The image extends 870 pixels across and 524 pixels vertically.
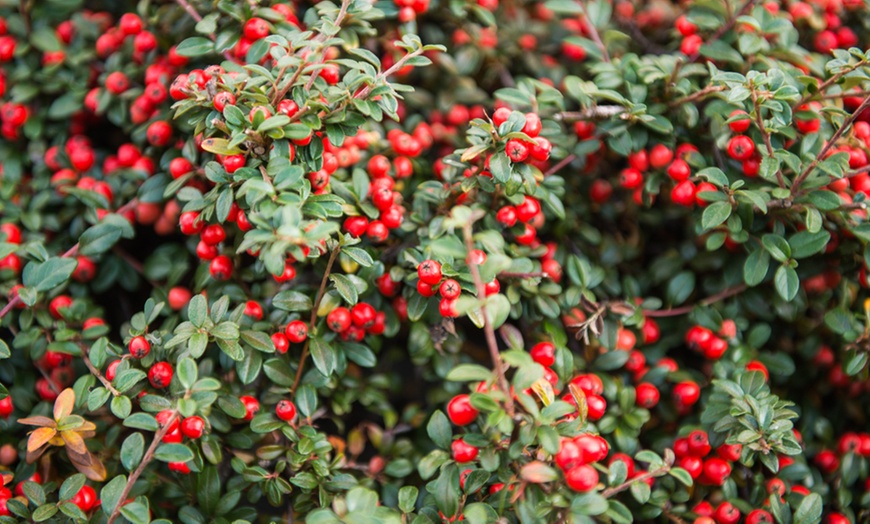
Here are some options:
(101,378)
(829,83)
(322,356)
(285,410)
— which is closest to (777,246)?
(829,83)

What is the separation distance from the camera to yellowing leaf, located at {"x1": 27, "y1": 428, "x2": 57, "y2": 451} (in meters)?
1.80

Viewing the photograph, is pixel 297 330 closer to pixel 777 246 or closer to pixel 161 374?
pixel 161 374

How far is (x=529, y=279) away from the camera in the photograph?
208cm

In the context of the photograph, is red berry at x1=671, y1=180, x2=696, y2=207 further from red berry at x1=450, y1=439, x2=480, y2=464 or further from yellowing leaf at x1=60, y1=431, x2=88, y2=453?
yellowing leaf at x1=60, y1=431, x2=88, y2=453

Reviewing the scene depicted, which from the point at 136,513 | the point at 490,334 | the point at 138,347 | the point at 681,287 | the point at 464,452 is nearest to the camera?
the point at 490,334

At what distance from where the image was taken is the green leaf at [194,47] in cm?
216

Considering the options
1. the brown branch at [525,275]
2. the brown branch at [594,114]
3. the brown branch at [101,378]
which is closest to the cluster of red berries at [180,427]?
the brown branch at [101,378]

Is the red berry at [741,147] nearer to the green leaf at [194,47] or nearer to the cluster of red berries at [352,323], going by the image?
the cluster of red berries at [352,323]

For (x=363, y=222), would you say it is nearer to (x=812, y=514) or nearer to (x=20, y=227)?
(x=20, y=227)

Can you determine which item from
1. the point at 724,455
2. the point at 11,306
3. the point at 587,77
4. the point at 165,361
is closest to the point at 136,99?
the point at 11,306

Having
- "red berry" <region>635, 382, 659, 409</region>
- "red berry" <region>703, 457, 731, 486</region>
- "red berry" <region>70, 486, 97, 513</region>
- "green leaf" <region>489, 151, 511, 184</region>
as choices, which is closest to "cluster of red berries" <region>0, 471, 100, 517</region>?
"red berry" <region>70, 486, 97, 513</region>

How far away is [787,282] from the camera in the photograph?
81.2 inches

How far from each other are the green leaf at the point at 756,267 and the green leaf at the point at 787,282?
50mm

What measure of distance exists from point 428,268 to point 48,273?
1217 mm
